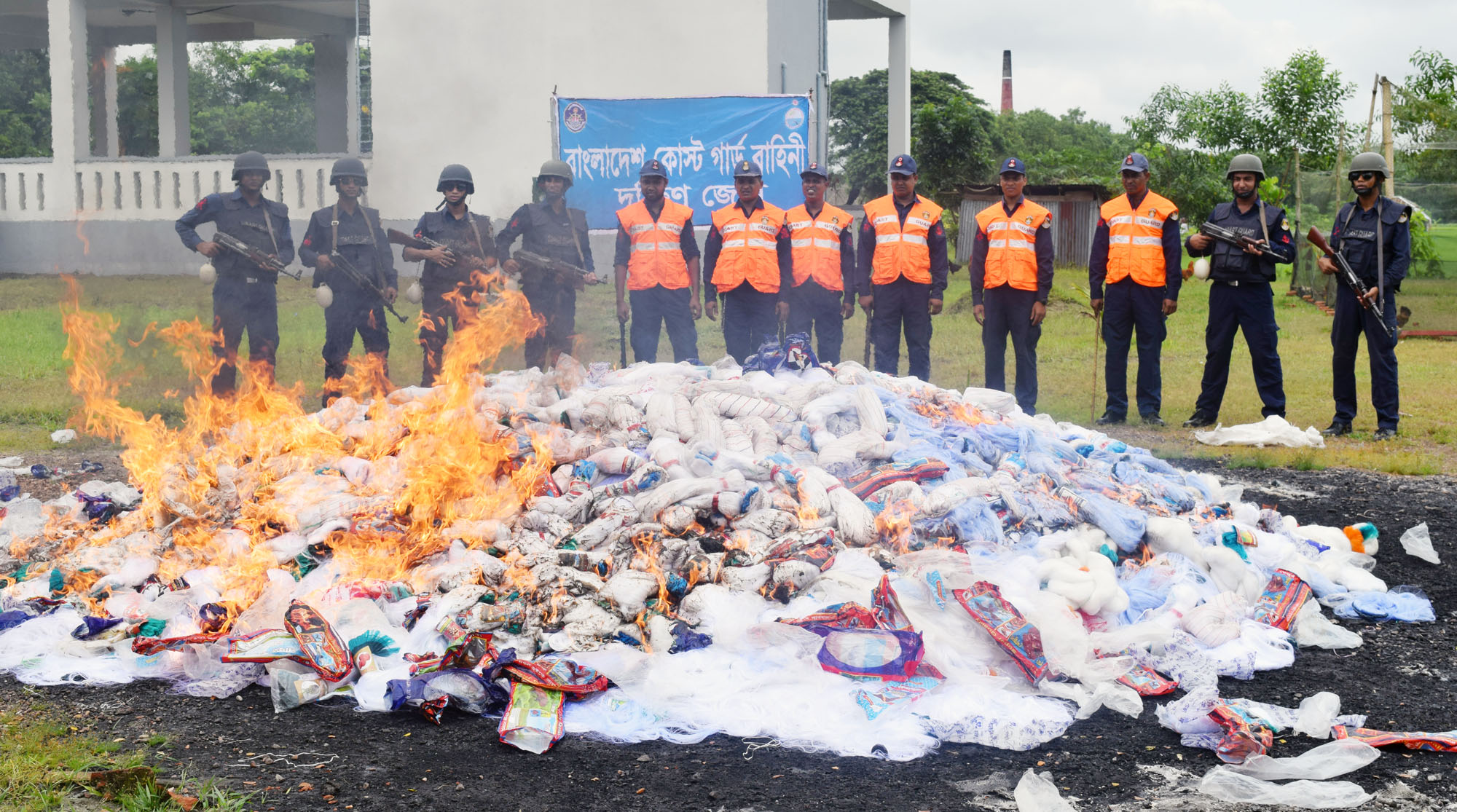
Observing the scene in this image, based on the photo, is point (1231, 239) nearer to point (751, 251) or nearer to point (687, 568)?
point (751, 251)

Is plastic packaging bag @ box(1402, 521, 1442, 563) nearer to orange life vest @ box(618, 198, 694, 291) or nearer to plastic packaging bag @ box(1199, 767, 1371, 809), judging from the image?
plastic packaging bag @ box(1199, 767, 1371, 809)

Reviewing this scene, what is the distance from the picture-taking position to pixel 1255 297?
870 centimetres

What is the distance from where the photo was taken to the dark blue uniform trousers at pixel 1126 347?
29.5ft

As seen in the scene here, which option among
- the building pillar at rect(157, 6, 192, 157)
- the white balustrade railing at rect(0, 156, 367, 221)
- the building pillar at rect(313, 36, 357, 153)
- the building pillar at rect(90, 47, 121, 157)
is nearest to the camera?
the white balustrade railing at rect(0, 156, 367, 221)

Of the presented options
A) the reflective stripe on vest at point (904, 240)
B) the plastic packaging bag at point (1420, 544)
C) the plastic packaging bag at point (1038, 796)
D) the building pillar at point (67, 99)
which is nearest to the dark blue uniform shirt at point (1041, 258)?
the reflective stripe on vest at point (904, 240)

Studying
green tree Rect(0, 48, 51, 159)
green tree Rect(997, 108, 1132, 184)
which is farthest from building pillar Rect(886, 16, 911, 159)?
green tree Rect(0, 48, 51, 159)

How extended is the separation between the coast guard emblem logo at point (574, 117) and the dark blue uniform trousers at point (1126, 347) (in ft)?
16.0

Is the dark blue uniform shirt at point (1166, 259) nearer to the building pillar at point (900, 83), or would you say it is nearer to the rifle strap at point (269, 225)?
the rifle strap at point (269, 225)

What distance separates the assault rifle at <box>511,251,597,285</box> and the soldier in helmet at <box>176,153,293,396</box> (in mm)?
1646

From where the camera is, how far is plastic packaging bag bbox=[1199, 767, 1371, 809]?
324 cm

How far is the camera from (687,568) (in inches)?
191

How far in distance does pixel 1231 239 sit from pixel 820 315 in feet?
9.71

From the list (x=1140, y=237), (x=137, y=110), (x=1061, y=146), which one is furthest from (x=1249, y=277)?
(x=1061, y=146)

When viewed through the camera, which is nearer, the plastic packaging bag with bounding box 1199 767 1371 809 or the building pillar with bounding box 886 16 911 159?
the plastic packaging bag with bounding box 1199 767 1371 809
